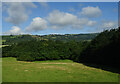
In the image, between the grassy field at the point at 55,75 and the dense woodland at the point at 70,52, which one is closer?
the grassy field at the point at 55,75

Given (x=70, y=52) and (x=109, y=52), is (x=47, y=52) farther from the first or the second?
(x=109, y=52)

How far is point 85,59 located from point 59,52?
2172 centimetres

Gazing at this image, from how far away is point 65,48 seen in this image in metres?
75.2

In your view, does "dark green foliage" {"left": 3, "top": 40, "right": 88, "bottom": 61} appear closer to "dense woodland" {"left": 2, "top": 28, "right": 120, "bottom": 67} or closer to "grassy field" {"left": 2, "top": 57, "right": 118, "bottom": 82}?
"dense woodland" {"left": 2, "top": 28, "right": 120, "bottom": 67}

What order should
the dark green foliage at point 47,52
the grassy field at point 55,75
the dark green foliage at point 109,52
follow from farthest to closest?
the dark green foliage at point 47,52 < the dark green foliage at point 109,52 < the grassy field at point 55,75

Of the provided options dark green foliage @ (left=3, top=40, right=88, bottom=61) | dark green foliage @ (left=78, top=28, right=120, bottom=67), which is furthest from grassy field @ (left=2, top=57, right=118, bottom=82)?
dark green foliage @ (left=3, top=40, right=88, bottom=61)

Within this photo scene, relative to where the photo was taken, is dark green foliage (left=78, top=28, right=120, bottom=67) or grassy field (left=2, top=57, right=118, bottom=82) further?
dark green foliage (left=78, top=28, right=120, bottom=67)

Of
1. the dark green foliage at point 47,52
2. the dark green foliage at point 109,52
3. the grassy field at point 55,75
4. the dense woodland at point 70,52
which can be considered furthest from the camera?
the dark green foliage at point 47,52

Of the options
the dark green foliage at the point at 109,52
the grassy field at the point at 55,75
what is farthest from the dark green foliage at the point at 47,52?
the grassy field at the point at 55,75

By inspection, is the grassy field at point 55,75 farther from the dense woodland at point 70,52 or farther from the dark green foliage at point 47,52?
the dark green foliage at point 47,52

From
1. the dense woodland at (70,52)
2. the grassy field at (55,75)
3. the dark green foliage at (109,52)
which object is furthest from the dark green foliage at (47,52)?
the grassy field at (55,75)

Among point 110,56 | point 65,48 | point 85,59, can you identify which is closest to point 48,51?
point 65,48

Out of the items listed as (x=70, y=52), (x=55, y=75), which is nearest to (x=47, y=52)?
(x=70, y=52)

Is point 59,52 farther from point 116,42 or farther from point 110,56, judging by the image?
point 116,42
